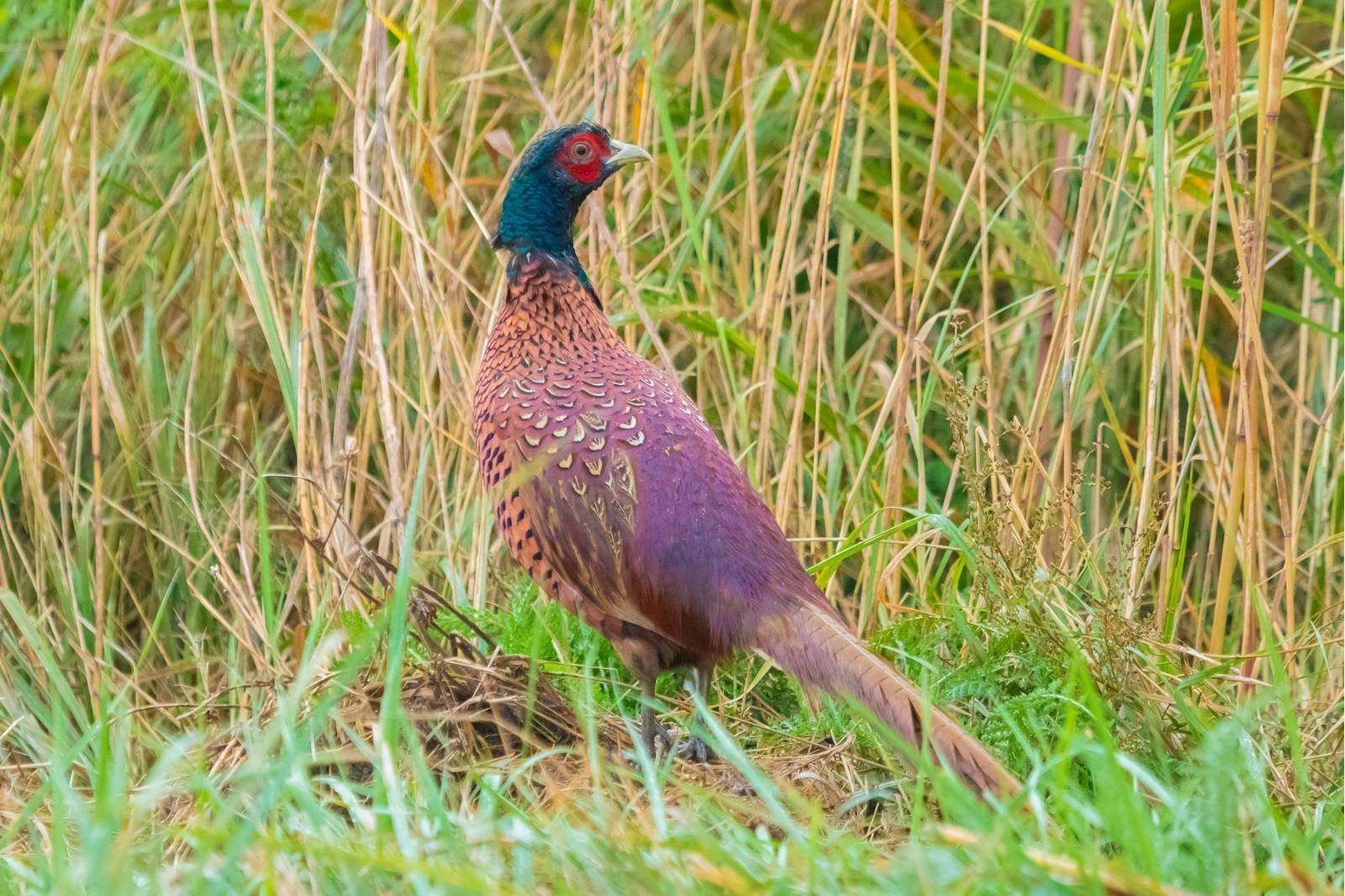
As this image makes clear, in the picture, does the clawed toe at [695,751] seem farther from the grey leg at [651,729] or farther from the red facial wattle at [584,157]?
the red facial wattle at [584,157]

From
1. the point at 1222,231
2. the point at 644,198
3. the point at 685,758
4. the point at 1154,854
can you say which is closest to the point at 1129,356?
the point at 1222,231

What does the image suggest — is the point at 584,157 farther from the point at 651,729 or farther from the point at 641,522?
the point at 651,729

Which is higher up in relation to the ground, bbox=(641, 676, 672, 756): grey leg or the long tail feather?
the long tail feather

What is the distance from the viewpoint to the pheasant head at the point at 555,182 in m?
3.24

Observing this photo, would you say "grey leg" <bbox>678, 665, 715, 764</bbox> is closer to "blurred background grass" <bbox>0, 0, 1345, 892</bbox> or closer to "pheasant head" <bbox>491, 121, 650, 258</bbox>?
"blurred background grass" <bbox>0, 0, 1345, 892</bbox>

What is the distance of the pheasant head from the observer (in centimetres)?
324

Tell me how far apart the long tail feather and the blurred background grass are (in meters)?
0.12

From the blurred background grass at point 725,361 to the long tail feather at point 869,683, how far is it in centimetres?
12

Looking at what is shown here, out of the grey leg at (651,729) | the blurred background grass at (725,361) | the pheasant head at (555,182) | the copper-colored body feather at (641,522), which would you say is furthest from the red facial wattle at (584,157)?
the grey leg at (651,729)

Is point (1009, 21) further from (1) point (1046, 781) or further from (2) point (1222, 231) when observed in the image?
(1) point (1046, 781)

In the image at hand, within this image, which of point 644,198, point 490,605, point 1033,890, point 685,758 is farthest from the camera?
point 644,198

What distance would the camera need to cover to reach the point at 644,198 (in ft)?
13.3

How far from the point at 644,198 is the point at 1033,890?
102 inches

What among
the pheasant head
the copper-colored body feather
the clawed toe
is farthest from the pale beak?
the clawed toe
